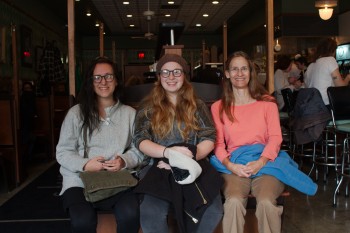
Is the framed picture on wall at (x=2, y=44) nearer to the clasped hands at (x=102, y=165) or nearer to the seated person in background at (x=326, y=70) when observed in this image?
the seated person in background at (x=326, y=70)

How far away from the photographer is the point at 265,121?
9.04ft

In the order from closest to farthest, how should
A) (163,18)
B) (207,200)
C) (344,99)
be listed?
(207,200), (344,99), (163,18)

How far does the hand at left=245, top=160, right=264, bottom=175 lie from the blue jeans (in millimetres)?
262

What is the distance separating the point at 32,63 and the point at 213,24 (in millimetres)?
6610

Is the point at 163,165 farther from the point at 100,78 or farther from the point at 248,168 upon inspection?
the point at 100,78

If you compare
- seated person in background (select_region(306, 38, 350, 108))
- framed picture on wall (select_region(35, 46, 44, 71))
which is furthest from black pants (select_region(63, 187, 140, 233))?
framed picture on wall (select_region(35, 46, 44, 71))

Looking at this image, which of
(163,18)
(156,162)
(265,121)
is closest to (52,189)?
(156,162)

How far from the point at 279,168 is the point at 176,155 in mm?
630

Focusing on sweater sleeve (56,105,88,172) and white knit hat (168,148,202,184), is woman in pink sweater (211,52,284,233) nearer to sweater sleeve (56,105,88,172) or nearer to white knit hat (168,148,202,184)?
white knit hat (168,148,202,184)

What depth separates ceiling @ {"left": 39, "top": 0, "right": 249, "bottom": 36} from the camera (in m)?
10.3

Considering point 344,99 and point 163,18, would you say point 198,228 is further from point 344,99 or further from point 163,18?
point 163,18

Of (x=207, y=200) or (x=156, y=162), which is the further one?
(x=156, y=162)

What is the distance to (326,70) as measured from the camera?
454 cm

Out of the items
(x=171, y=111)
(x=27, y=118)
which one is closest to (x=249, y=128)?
Answer: (x=171, y=111)
